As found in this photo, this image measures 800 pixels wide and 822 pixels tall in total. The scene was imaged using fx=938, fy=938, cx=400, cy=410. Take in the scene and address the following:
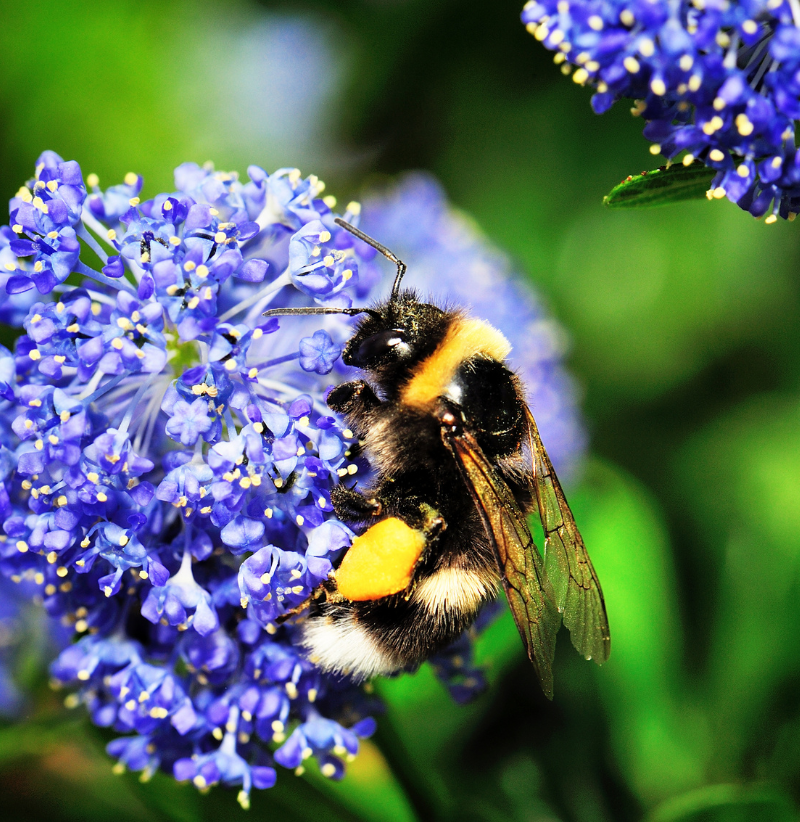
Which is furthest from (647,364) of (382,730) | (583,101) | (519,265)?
(382,730)

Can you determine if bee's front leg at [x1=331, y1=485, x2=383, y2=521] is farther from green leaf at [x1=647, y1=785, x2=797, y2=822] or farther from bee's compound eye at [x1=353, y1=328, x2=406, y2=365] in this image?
green leaf at [x1=647, y1=785, x2=797, y2=822]

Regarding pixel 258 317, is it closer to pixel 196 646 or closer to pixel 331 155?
pixel 196 646

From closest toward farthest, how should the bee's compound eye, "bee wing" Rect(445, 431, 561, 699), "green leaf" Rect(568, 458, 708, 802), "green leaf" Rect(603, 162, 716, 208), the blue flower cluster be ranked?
the blue flower cluster < "green leaf" Rect(603, 162, 716, 208) < "bee wing" Rect(445, 431, 561, 699) < the bee's compound eye < "green leaf" Rect(568, 458, 708, 802)

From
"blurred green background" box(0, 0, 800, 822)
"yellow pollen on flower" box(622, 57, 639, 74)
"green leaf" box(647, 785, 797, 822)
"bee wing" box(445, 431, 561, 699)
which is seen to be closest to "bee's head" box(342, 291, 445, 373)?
"bee wing" box(445, 431, 561, 699)

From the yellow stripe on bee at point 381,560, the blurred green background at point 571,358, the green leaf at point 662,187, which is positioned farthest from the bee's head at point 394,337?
the blurred green background at point 571,358

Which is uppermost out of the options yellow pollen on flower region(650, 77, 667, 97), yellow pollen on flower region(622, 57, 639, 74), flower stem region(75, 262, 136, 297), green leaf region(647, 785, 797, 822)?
flower stem region(75, 262, 136, 297)
